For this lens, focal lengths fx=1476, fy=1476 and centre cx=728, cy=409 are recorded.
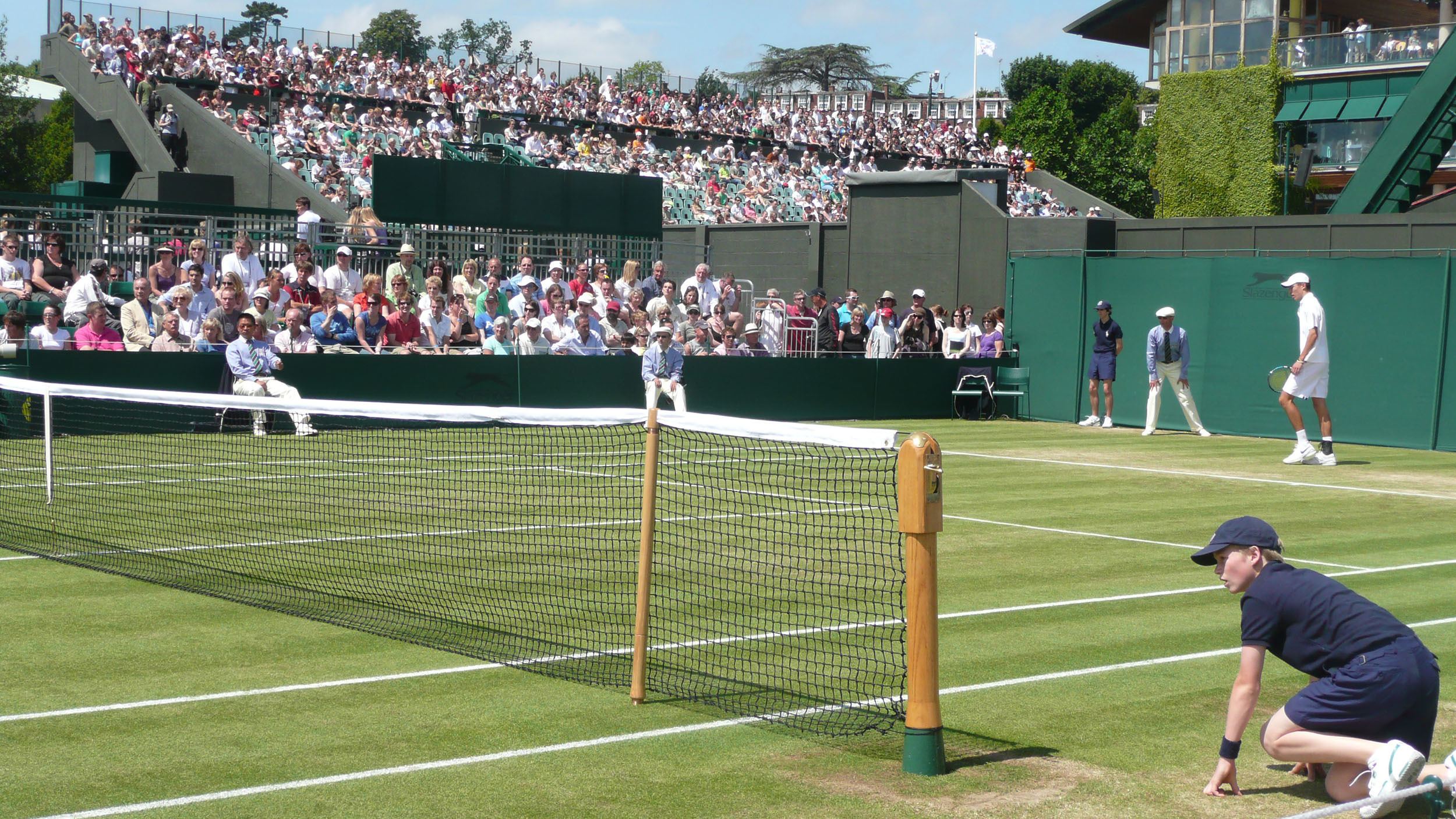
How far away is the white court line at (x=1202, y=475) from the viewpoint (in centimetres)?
1605

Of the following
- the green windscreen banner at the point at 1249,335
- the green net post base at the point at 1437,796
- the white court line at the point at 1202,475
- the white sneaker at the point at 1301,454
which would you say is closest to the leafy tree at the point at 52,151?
the green windscreen banner at the point at 1249,335

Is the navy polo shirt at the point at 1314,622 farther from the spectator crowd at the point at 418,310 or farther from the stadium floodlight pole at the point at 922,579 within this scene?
the spectator crowd at the point at 418,310

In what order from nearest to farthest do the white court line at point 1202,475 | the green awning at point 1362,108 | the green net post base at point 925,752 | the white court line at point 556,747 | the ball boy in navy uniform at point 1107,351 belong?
the white court line at point 556,747, the green net post base at point 925,752, the white court line at point 1202,475, the ball boy in navy uniform at point 1107,351, the green awning at point 1362,108

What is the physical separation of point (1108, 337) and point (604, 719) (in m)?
19.9

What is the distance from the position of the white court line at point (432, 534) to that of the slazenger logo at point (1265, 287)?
44.6 ft

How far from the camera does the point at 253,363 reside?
63.8 ft

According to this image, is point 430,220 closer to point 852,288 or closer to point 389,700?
point 852,288

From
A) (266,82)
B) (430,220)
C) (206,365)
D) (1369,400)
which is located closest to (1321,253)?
(1369,400)

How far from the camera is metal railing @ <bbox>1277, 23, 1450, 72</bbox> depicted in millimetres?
52562

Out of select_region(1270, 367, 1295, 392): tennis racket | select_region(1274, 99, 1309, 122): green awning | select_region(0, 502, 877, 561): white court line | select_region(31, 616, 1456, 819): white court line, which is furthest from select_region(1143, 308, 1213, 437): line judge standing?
select_region(1274, 99, 1309, 122): green awning

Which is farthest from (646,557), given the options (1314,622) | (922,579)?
(1314,622)

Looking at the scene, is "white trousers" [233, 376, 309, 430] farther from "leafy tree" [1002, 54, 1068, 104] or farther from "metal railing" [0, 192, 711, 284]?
"leafy tree" [1002, 54, 1068, 104]

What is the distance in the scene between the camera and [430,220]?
83.0 ft

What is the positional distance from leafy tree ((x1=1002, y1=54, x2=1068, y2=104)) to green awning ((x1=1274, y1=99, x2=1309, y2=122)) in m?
64.6
